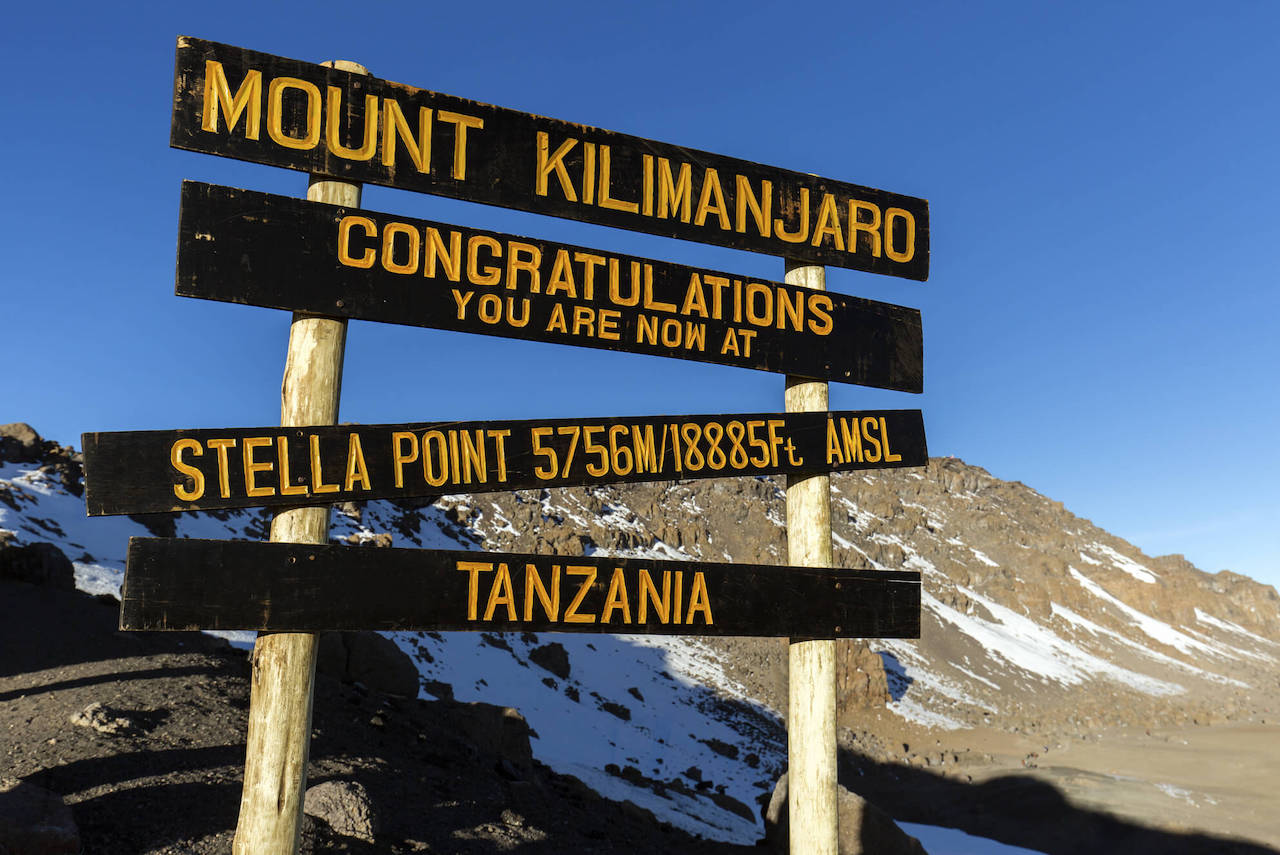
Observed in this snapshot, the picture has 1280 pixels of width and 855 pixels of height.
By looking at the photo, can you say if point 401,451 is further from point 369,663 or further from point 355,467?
point 369,663

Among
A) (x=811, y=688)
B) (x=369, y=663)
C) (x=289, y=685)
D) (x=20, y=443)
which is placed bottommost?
(x=369, y=663)

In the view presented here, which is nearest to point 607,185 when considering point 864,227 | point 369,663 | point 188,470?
point 864,227

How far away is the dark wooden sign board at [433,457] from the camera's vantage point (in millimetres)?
3367

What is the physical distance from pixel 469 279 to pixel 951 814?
37240 mm

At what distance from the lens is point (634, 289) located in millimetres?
4285

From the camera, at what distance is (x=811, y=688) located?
15.0 feet

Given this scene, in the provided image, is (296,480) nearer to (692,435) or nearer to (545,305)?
(545,305)

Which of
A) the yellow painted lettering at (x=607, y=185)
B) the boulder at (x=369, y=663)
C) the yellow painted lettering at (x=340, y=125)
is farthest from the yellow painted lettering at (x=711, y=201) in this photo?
the boulder at (x=369, y=663)

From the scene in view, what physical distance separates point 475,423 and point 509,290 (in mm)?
660

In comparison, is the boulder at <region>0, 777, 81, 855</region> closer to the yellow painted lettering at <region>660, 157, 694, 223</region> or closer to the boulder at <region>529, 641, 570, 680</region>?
the yellow painted lettering at <region>660, 157, 694, 223</region>

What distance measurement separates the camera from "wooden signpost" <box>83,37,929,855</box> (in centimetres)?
347

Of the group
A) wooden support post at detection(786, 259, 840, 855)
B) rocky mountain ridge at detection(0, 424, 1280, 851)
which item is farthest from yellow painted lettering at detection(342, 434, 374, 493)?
rocky mountain ridge at detection(0, 424, 1280, 851)

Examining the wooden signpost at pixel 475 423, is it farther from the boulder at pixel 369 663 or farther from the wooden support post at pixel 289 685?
the boulder at pixel 369 663

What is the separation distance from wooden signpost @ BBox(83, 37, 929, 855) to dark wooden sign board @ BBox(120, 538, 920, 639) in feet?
0.04
